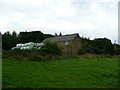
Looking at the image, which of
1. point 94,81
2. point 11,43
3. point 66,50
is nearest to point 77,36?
point 66,50

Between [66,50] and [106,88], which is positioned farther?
[66,50]

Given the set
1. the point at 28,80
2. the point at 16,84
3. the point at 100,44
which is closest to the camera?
the point at 16,84

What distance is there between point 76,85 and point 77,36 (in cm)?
5795

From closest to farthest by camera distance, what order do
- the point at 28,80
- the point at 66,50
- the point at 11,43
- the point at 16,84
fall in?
the point at 16,84
the point at 28,80
the point at 66,50
the point at 11,43

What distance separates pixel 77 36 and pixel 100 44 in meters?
23.2

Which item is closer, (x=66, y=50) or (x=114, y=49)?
(x=66, y=50)

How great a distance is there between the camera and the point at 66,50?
73000 millimetres

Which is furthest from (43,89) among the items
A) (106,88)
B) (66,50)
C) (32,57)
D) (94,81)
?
(66,50)

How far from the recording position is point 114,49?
78.1 meters

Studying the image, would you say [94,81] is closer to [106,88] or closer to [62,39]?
[106,88]

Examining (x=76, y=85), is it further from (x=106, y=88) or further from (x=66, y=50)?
(x=66, y=50)

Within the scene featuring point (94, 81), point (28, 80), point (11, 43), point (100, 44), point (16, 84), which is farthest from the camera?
point (100, 44)

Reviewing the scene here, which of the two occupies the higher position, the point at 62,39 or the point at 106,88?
the point at 62,39

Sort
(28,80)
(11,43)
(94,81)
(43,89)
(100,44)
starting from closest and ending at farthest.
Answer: (43,89) → (28,80) → (94,81) → (11,43) → (100,44)
